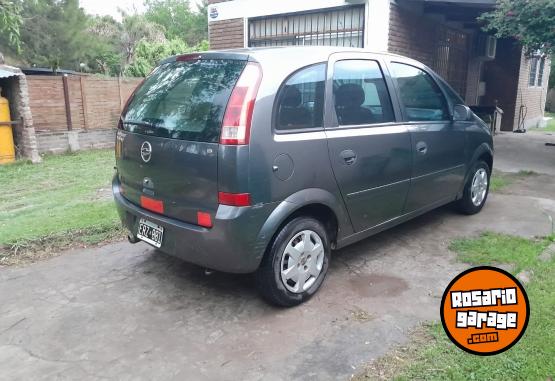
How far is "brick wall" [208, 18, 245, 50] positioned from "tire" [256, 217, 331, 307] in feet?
29.1

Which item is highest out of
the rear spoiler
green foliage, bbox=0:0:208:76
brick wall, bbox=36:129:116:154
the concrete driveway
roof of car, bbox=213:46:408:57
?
green foliage, bbox=0:0:208:76

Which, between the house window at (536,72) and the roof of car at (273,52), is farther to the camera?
the house window at (536,72)

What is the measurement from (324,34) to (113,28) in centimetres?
2337

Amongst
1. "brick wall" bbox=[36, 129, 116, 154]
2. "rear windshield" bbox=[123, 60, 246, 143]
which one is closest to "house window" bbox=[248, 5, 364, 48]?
"brick wall" bbox=[36, 129, 116, 154]

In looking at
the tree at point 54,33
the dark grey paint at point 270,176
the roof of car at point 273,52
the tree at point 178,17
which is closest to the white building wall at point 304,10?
the dark grey paint at point 270,176

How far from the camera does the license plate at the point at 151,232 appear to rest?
322 centimetres

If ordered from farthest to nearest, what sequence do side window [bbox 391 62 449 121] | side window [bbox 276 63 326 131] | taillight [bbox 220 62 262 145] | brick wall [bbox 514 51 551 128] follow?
brick wall [bbox 514 51 551 128] → side window [bbox 391 62 449 121] → side window [bbox 276 63 326 131] → taillight [bbox 220 62 262 145]

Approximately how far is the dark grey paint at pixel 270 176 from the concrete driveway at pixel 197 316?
1.30 feet

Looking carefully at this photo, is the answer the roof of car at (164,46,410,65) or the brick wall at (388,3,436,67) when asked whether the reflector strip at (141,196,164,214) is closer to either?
the roof of car at (164,46,410,65)

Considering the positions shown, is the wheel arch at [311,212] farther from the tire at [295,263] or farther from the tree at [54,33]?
the tree at [54,33]

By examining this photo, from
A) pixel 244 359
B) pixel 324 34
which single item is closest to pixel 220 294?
pixel 244 359

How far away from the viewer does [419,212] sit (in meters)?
4.37

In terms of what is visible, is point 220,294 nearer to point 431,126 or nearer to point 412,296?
point 412,296

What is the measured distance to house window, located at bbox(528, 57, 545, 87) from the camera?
51.6 feet
